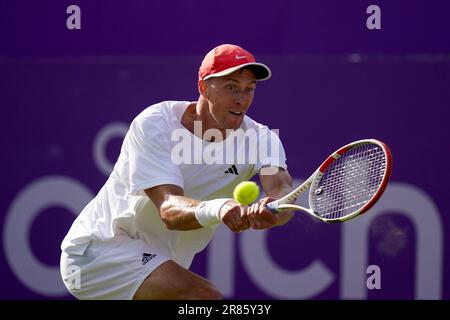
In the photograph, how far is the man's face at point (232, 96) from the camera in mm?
4578

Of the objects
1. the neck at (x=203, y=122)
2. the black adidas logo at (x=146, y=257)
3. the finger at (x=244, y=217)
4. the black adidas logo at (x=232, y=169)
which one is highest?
the neck at (x=203, y=122)

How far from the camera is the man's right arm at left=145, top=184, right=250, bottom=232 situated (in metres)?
4.09

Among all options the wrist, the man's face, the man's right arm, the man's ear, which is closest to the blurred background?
the man's ear

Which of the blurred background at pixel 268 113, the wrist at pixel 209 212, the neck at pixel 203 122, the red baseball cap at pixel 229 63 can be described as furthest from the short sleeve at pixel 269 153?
the blurred background at pixel 268 113

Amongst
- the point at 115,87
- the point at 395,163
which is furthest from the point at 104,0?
the point at 395,163

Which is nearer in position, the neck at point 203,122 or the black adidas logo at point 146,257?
the black adidas logo at point 146,257

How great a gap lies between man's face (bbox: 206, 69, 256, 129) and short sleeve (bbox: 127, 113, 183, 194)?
0.86ft

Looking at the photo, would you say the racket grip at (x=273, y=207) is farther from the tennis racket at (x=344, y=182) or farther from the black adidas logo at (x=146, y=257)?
the black adidas logo at (x=146, y=257)

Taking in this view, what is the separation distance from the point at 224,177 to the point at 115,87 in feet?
6.30

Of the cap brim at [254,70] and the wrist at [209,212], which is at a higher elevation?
the cap brim at [254,70]

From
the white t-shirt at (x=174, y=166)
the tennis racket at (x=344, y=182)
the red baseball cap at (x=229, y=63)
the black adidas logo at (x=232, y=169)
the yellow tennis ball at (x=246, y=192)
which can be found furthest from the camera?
the black adidas logo at (x=232, y=169)

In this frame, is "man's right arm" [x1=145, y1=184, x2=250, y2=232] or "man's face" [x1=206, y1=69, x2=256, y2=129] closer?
"man's right arm" [x1=145, y1=184, x2=250, y2=232]

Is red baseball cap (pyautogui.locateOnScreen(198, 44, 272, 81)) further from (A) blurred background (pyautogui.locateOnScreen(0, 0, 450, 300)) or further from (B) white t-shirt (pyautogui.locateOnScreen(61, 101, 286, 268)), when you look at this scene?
(A) blurred background (pyautogui.locateOnScreen(0, 0, 450, 300))
